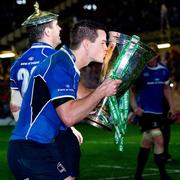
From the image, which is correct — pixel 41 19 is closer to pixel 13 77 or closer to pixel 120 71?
pixel 13 77

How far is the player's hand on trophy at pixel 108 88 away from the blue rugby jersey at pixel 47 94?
0.65ft

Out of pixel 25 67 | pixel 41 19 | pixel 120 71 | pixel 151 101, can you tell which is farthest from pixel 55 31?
pixel 151 101

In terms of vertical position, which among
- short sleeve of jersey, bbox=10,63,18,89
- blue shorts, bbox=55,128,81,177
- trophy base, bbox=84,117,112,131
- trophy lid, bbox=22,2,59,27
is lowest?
blue shorts, bbox=55,128,81,177

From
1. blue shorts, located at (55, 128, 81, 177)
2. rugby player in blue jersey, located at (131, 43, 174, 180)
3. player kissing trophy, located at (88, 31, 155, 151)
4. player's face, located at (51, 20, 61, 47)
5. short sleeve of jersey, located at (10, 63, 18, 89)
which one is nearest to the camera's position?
player kissing trophy, located at (88, 31, 155, 151)

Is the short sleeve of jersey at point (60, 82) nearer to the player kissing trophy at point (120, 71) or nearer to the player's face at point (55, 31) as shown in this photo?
the player kissing trophy at point (120, 71)

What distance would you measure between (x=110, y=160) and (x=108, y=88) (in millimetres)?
8013

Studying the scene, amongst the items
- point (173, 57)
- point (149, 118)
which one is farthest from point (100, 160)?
point (173, 57)

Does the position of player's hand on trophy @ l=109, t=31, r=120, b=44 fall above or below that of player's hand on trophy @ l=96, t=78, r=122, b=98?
above

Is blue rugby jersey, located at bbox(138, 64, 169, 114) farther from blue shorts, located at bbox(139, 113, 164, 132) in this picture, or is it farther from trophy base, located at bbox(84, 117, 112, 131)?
trophy base, located at bbox(84, 117, 112, 131)

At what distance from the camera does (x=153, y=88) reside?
398 inches

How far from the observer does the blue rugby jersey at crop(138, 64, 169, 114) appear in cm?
1003

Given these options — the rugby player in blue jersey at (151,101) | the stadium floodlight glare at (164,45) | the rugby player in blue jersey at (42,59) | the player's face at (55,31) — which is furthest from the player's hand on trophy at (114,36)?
the stadium floodlight glare at (164,45)

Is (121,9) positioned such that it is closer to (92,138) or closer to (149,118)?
(92,138)

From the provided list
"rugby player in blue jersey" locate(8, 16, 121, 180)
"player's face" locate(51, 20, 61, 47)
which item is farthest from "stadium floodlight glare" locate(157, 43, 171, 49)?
"rugby player in blue jersey" locate(8, 16, 121, 180)
